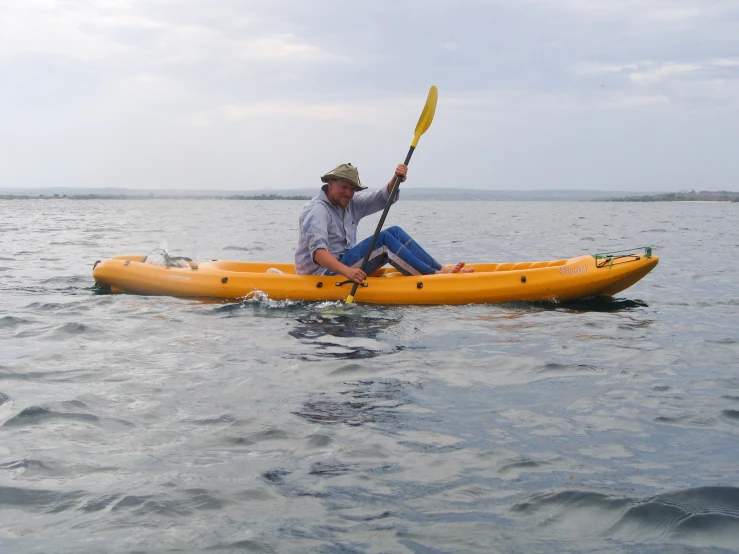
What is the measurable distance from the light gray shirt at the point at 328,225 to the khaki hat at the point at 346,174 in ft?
1.07

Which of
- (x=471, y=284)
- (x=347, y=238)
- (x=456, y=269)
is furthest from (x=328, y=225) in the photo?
(x=471, y=284)

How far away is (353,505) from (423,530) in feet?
1.17

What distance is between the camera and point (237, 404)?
438cm

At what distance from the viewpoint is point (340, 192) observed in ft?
24.9

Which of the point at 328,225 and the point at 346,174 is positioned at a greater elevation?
the point at 346,174

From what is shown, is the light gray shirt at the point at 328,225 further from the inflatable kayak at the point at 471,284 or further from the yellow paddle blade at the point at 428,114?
the yellow paddle blade at the point at 428,114

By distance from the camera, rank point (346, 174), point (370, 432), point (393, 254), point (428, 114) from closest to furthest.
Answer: point (370, 432), point (346, 174), point (393, 254), point (428, 114)

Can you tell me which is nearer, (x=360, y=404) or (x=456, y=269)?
(x=360, y=404)

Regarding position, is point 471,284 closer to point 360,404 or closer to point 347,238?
point 347,238

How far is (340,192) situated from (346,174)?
0.86 feet

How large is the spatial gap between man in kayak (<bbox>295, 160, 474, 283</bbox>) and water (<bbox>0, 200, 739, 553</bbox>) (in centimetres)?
80

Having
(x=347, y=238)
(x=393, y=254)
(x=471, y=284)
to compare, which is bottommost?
(x=471, y=284)

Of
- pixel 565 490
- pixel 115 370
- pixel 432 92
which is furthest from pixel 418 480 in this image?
pixel 432 92

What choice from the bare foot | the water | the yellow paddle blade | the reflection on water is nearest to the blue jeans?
the bare foot
